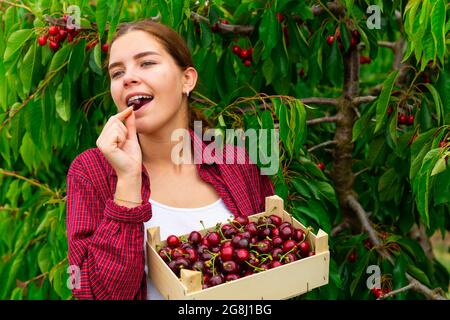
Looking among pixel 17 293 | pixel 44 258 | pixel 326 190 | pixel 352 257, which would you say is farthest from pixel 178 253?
pixel 17 293

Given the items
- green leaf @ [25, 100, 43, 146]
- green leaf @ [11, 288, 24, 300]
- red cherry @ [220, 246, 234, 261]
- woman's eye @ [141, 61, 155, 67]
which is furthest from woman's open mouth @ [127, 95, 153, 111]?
green leaf @ [11, 288, 24, 300]

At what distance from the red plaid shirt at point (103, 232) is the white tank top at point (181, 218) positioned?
0.05 meters

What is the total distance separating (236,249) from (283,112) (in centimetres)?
67

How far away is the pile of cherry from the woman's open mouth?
0.46m

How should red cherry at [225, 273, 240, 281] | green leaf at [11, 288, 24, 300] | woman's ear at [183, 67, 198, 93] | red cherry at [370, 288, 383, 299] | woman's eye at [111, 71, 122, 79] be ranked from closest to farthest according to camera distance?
red cherry at [225, 273, 240, 281]
woman's eye at [111, 71, 122, 79]
woman's ear at [183, 67, 198, 93]
red cherry at [370, 288, 383, 299]
green leaf at [11, 288, 24, 300]

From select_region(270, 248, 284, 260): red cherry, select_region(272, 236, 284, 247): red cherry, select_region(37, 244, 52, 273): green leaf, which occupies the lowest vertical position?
select_region(37, 244, 52, 273): green leaf

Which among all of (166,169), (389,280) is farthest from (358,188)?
(166,169)

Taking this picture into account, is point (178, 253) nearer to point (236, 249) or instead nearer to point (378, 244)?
point (236, 249)

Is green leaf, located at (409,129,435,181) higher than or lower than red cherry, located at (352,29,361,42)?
lower

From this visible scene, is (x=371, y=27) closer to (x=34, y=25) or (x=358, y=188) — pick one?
(x=358, y=188)

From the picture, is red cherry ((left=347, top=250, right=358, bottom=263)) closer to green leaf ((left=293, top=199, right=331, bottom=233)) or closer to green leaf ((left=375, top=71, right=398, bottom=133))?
green leaf ((left=293, top=199, right=331, bottom=233))

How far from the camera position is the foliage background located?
2.45 meters

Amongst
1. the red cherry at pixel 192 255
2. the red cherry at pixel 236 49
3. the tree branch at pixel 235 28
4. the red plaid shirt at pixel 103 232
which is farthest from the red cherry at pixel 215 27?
the red cherry at pixel 192 255
